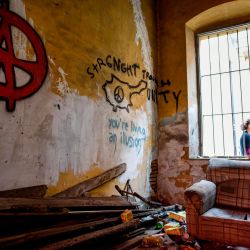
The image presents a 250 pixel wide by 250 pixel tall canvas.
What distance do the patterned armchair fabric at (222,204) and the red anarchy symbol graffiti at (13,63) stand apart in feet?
6.28

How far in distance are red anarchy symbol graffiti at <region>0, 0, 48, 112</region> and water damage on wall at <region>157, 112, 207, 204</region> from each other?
8.65ft

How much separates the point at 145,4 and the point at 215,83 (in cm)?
189

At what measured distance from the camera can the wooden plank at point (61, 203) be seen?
7.34 ft

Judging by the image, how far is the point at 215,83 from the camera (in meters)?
4.89

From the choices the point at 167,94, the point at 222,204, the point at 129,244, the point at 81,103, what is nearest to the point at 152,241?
the point at 129,244

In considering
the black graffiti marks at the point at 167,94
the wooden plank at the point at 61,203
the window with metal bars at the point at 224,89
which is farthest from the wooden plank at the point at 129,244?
the black graffiti marks at the point at 167,94

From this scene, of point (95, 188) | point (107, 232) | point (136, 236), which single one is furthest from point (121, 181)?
point (107, 232)

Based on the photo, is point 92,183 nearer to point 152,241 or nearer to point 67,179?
point 67,179

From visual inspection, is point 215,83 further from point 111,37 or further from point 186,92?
point 111,37

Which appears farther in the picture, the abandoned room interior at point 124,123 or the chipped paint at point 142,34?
the chipped paint at point 142,34

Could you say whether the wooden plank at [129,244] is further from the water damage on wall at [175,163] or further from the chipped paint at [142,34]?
the chipped paint at [142,34]

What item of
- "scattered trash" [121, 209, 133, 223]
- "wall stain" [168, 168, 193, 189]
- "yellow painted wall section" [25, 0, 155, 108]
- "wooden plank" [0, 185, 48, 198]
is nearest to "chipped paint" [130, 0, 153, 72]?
"yellow painted wall section" [25, 0, 155, 108]

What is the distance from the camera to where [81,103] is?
332cm

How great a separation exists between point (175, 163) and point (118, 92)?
165 cm
